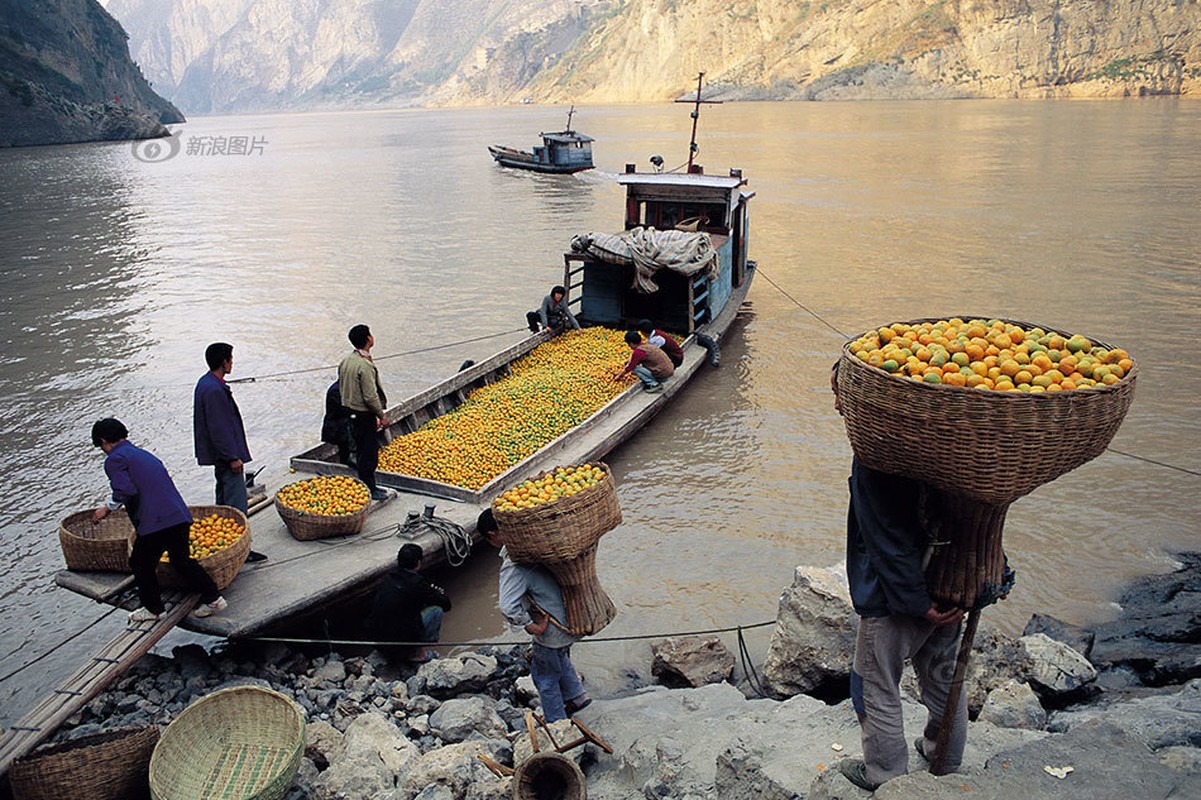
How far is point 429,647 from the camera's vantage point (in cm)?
671

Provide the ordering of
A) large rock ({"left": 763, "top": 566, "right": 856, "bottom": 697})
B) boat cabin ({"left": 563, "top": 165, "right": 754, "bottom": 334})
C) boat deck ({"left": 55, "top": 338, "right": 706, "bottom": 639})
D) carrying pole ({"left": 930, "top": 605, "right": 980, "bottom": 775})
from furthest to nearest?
1. boat cabin ({"left": 563, "top": 165, "right": 754, "bottom": 334})
2. boat deck ({"left": 55, "top": 338, "right": 706, "bottom": 639})
3. large rock ({"left": 763, "top": 566, "right": 856, "bottom": 697})
4. carrying pole ({"left": 930, "top": 605, "right": 980, "bottom": 775})

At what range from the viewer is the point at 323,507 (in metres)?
7.05

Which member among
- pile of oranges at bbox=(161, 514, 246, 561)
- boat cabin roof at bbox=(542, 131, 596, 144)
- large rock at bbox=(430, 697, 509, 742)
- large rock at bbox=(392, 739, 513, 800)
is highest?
boat cabin roof at bbox=(542, 131, 596, 144)

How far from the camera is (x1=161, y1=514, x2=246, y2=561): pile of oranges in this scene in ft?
20.1

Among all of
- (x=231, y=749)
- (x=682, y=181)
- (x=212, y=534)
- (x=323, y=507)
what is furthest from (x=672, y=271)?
(x=231, y=749)

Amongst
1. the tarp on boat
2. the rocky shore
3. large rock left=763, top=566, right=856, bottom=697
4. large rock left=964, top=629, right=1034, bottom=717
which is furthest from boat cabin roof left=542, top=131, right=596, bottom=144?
large rock left=964, top=629, right=1034, bottom=717

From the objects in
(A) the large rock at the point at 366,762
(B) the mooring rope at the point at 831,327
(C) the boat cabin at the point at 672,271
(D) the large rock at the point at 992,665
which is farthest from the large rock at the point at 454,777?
(C) the boat cabin at the point at 672,271

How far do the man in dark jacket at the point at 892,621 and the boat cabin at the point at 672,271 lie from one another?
8.83 metres

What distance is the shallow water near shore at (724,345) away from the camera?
804cm

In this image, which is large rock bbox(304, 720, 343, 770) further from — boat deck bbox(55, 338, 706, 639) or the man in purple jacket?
the man in purple jacket

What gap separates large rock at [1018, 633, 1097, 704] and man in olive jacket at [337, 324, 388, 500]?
217 inches

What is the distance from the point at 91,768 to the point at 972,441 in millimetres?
4718

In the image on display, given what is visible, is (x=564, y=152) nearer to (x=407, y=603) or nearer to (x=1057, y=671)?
(x=407, y=603)

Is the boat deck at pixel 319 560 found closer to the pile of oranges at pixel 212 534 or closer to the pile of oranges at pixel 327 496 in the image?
the pile of oranges at pixel 327 496
